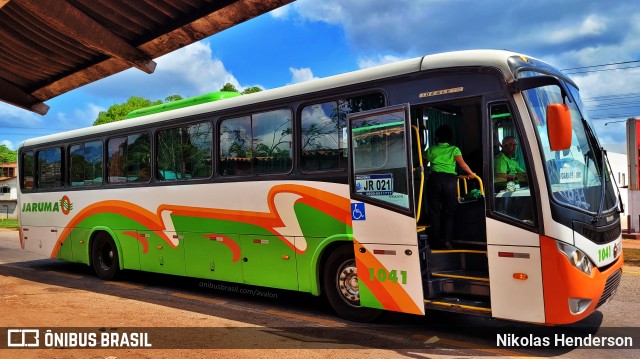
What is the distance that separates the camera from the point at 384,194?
6215 mm

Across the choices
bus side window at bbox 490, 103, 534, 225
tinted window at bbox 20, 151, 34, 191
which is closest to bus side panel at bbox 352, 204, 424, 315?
bus side window at bbox 490, 103, 534, 225

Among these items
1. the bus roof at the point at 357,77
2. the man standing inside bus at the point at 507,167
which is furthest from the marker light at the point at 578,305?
the bus roof at the point at 357,77

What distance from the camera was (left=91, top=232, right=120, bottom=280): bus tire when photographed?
10.8m

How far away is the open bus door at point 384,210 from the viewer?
5.98 m

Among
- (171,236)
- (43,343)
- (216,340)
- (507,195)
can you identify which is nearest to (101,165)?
(171,236)

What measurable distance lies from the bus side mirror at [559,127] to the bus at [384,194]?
0.01 m

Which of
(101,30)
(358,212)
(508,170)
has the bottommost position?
(358,212)

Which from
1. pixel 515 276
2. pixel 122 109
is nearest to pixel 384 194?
pixel 515 276

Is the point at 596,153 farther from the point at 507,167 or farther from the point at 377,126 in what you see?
the point at 377,126

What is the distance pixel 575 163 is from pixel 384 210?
82.9 inches

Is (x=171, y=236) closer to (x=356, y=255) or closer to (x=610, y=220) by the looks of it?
(x=356, y=255)

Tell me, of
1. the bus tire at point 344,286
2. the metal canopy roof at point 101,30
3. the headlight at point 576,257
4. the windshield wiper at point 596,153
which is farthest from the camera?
the metal canopy roof at point 101,30

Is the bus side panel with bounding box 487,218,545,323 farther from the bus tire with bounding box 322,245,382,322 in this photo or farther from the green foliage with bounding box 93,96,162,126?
the green foliage with bounding box 93,96,162,126

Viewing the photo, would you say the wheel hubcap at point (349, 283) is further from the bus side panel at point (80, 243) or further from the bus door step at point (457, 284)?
the bus side panel at point (80, 243)
